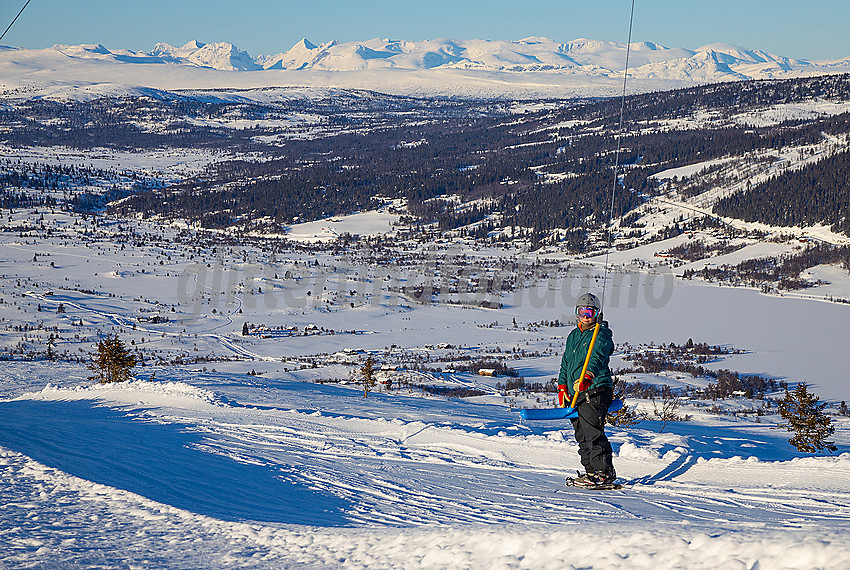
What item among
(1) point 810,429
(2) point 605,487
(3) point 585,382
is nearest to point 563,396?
(3) point 585,382

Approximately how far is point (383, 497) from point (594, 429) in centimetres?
227

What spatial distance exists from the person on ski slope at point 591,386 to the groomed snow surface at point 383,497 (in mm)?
369

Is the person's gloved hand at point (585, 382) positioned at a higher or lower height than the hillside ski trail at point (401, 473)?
higher

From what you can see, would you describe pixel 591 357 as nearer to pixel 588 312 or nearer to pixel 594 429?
pixel 588 312

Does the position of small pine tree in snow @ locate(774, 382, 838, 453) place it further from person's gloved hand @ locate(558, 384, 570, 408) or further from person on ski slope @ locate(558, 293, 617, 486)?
person's gloved hand @ locate(558, 384, 570, 408)

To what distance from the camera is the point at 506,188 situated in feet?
537

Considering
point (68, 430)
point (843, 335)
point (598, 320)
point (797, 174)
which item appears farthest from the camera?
point (797, 174)

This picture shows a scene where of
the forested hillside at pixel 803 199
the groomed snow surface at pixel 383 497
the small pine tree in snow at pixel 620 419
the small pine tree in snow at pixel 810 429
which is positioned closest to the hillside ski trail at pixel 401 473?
the groomed snow surface at pixel 383 497

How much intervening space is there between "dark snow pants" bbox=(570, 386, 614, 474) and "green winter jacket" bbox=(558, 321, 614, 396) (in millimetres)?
111

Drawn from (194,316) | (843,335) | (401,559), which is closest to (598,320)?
(401,559)

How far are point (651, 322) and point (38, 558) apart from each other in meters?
55.4

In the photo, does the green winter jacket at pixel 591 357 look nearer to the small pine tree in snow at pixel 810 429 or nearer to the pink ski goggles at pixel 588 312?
the pink ski goggles at pixel 588 312

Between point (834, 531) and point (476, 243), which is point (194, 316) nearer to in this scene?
point (834, 531)

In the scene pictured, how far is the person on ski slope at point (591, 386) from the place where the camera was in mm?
7160
